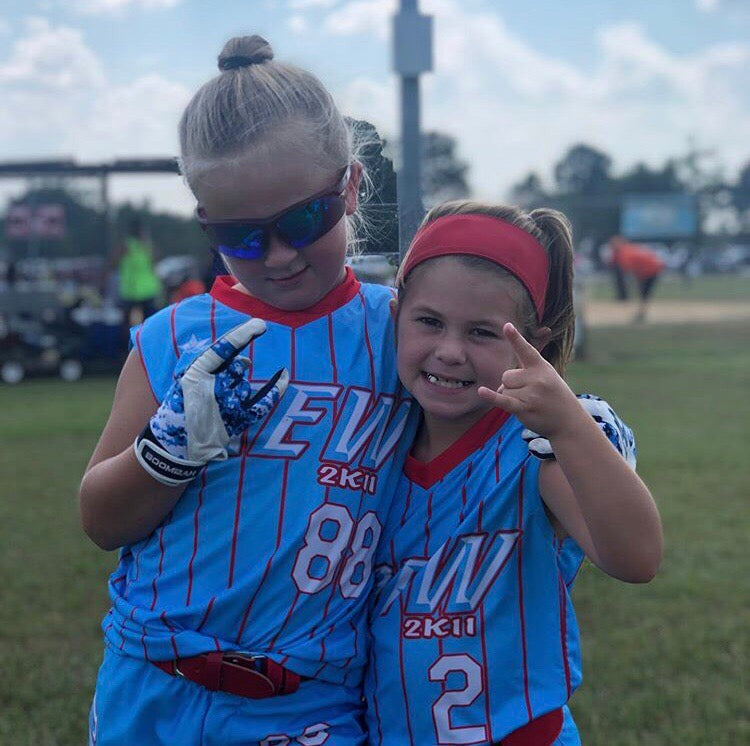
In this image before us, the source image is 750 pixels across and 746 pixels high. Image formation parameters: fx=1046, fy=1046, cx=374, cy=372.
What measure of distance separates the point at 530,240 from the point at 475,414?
320 mm

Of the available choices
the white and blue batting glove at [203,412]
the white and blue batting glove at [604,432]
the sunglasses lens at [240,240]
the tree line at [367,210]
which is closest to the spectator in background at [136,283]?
the tree line at [367,210]

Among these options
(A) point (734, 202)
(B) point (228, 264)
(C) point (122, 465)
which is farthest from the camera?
(A) point (734, 202)

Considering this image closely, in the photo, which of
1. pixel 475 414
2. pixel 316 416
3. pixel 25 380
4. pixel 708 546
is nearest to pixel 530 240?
pixel 475 414

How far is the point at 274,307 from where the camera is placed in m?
1.86

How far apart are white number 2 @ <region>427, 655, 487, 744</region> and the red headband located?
611 mm

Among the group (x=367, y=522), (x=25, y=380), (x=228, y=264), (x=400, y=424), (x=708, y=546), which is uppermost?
(x=228, y=264)

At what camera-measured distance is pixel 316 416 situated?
1807mm

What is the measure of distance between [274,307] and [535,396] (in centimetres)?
53

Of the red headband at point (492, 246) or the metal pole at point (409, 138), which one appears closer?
the red headband at point (492, 246)

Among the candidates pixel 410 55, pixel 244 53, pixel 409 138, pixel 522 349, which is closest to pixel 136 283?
pixel 410 55

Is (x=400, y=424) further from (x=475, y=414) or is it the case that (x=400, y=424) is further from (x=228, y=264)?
(x=228, y=264)

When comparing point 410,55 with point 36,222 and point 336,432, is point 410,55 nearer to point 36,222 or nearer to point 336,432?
point 336,432

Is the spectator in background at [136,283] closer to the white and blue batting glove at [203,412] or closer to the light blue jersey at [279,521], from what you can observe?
the light blue jersey at [279,521]

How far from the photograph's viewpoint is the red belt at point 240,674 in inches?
68.4
